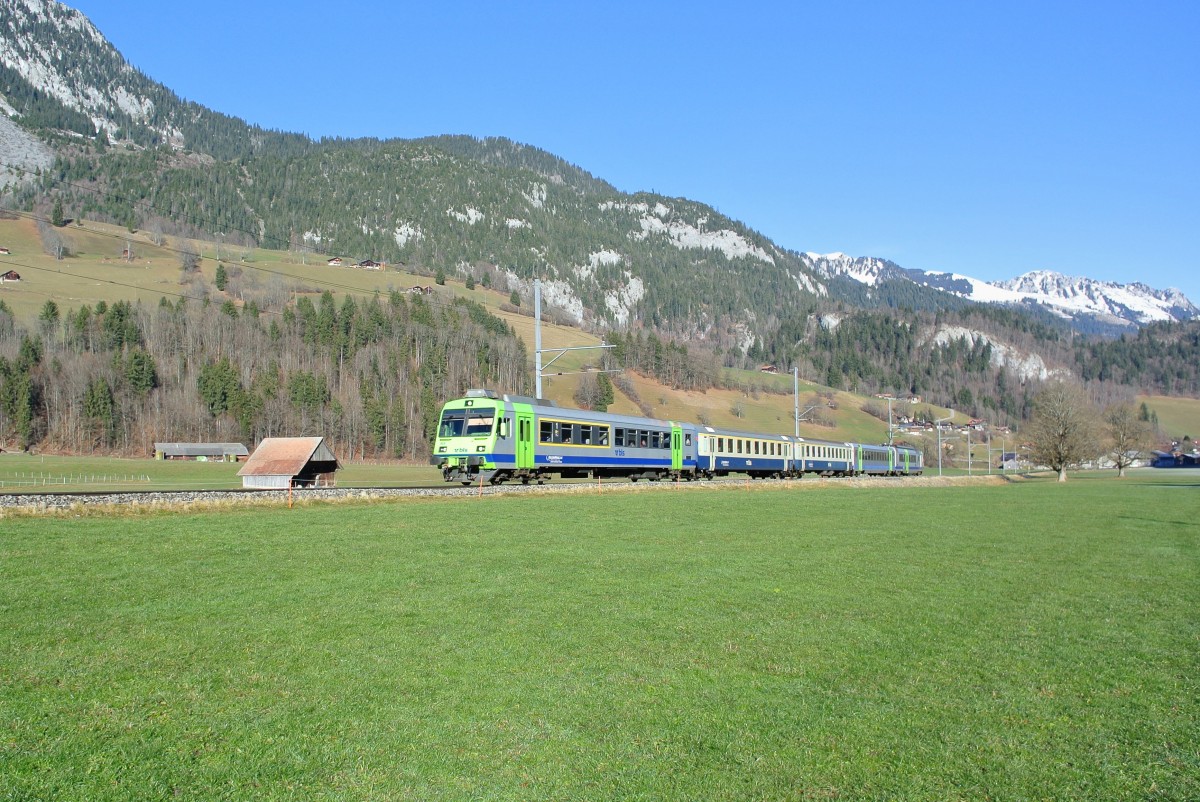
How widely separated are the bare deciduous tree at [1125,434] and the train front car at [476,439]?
92426 mm

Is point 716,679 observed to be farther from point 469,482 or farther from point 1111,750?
point 469,482

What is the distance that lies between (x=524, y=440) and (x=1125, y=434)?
3621 inches

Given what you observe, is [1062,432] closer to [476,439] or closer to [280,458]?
[476,439]

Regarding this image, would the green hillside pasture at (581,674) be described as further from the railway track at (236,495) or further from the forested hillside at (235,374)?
the forested hillside at (235,374)

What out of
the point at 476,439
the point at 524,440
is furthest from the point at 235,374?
the point at 476,439

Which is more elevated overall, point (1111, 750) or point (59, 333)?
point (59, 333)

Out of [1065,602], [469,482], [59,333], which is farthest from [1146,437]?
[59,333]

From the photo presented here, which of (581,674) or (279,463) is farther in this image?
(279,463)

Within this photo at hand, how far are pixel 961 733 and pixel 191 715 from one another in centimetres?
607

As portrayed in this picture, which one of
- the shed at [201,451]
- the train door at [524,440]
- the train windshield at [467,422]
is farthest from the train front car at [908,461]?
the shed at [201,451]

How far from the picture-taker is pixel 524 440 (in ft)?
116

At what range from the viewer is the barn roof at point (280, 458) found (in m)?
42.0

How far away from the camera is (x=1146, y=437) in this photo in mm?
101875

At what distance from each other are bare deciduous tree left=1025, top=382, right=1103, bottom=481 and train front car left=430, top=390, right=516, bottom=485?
71.8 metres
